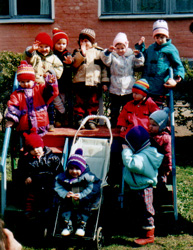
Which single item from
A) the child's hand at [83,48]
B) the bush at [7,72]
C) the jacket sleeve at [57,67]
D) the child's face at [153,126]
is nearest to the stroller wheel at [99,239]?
the child's face at [153,126]

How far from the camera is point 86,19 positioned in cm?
1148

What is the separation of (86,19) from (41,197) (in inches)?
287

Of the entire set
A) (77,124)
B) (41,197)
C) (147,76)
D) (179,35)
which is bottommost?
(41,197)

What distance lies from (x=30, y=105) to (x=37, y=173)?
92 cm

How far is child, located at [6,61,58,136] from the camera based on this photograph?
18.1 feet

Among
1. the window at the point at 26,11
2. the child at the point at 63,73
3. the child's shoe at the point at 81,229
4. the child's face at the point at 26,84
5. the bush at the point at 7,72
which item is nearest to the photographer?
the child's shoe at the point at 81,229

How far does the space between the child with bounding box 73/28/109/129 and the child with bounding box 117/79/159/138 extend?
0.69 m

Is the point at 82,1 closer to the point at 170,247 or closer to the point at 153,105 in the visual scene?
the point at 153,105

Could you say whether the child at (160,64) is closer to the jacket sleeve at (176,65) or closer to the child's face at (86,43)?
the jacket sleeve at (176,65)

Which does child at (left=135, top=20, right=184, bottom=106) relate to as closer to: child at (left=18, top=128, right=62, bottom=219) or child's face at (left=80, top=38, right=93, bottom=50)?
child's face at (left=80, top=38, right=93, bottom=50)

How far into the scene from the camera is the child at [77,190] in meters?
4.70

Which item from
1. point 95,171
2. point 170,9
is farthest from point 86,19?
point 95,171

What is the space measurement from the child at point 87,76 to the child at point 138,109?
27.0 inches

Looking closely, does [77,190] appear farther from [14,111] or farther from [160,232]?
[14,111]
